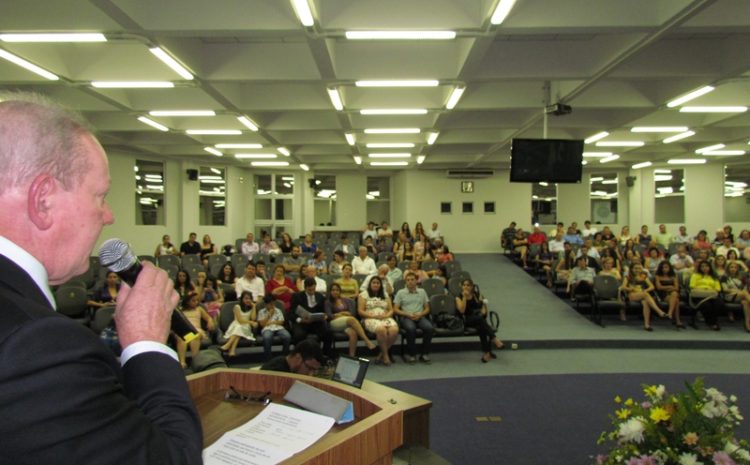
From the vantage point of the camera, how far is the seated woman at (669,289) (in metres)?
8.18

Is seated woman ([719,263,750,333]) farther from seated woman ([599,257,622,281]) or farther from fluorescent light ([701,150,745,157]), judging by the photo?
fluorescent light ([701,150,745,157])

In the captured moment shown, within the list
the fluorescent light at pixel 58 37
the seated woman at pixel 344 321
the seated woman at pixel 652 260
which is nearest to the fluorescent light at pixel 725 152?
the seated woman at pixel 652 260

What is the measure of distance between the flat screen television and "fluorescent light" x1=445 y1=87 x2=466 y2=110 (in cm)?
109

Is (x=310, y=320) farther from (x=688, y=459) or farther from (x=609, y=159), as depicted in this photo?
(x=609, y=159)

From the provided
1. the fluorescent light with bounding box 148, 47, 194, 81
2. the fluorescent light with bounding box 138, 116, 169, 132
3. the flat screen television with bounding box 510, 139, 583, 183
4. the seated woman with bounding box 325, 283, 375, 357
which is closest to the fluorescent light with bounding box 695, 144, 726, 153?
the flat screen television with bounding box 510, 139, 583, 183

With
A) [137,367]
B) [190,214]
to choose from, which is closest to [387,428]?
[137,367]

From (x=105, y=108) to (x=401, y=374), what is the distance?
6023mm

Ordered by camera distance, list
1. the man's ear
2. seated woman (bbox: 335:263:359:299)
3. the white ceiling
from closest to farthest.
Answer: the man's ear, the white ceiling, seated woman (bbox: 335:263:359:299)

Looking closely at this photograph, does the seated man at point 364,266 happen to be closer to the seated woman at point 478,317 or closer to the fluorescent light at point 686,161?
the seated woman at point 478,317

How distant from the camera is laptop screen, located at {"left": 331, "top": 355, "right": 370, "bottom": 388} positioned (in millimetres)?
2361

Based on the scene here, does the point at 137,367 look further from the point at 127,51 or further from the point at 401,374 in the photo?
the point at 127,51

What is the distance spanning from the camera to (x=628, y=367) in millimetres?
6238

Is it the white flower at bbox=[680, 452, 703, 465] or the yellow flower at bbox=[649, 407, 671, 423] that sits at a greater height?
the yellow flower at bbox=[649, 407, 671, 423]

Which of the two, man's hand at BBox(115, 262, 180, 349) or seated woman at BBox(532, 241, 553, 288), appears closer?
man's hand at BBox(115, 262, 180, 349)
